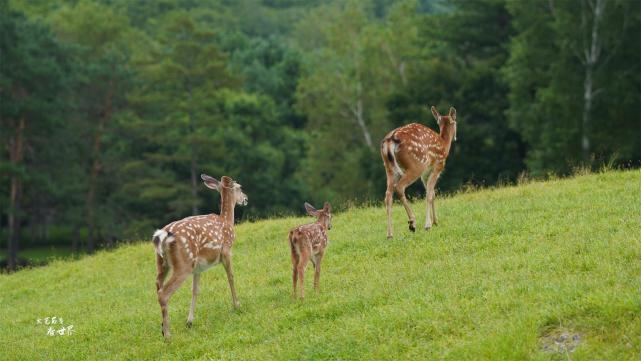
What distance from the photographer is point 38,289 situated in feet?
72.4

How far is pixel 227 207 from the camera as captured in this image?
15.1m

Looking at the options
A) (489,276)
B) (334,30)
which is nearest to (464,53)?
(334,30)

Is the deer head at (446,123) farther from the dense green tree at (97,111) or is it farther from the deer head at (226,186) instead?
the dense green tree at (97,111)

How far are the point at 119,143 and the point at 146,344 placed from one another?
45702 mm

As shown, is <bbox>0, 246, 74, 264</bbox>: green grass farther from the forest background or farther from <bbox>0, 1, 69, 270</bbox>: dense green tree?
<bbox>0, 1, 69, 270</bbox>: dense green tree

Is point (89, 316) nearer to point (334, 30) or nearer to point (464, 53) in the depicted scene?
point (464, 53)

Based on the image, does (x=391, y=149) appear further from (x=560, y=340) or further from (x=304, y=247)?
→ (x=560, y=340)

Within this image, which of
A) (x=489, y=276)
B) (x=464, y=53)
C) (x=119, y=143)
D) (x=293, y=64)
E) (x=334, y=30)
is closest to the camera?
(x=489, y=276)

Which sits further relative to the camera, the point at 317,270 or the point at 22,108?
the point at 22,108

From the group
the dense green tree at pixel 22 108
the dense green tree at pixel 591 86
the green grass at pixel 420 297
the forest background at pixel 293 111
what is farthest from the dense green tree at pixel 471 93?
the green grass at pixel 420 297

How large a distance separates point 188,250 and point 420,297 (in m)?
3.51

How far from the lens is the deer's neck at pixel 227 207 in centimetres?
1499

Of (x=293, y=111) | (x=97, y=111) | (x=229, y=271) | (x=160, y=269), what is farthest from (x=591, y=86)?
(x=293, y=111)

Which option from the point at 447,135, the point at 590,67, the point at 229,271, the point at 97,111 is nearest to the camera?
the point at 229,271
